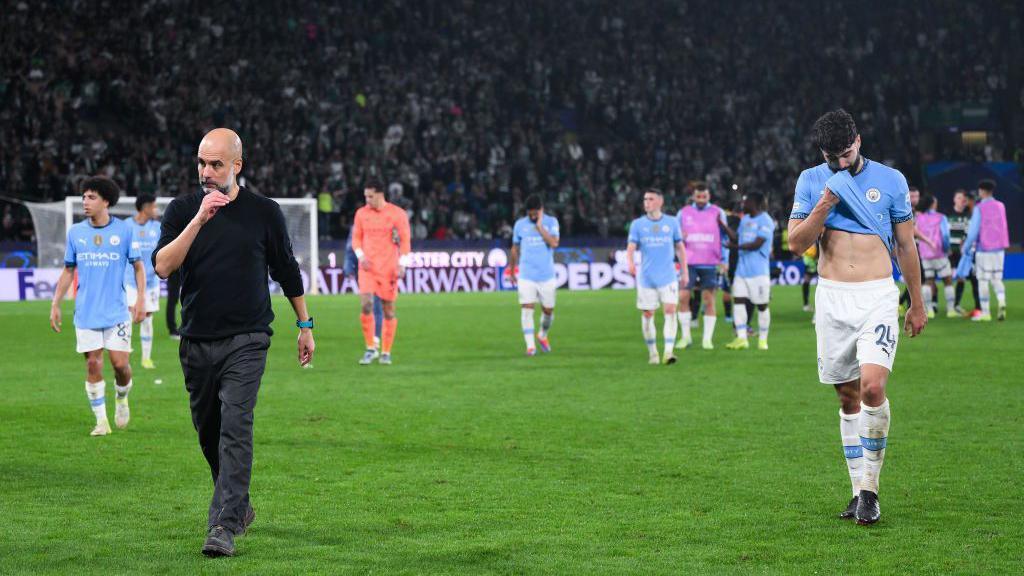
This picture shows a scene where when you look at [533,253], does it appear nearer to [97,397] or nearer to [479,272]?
[97,397]

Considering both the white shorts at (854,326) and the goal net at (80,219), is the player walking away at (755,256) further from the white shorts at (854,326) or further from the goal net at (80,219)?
the goal net at (80,219)

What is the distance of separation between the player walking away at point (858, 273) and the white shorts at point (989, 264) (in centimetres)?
1623

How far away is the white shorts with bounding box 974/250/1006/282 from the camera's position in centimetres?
2194

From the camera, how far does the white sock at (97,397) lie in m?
10.1

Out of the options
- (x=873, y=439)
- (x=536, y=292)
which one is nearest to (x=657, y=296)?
(x=536, y=292)

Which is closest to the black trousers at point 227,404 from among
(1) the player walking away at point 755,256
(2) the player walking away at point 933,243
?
(1) the player walking away at point 755,256

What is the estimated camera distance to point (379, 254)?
15.9 metres

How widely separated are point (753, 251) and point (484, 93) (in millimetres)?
26160

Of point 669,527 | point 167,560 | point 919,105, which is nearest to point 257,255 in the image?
point 167,560

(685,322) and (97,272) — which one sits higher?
(97,272)

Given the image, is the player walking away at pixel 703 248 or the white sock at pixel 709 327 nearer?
the white sock at pixel 709 327

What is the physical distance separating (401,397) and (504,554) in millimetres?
6662

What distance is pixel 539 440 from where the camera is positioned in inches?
384

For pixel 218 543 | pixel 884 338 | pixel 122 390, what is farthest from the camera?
pixel 122 390
